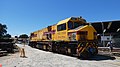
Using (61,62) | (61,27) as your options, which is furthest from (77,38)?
(61,27)

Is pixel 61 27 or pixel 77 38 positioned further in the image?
pixel 61 27

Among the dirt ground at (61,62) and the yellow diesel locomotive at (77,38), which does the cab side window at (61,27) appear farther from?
the dirt ground at (61,62)

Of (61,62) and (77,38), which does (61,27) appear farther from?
(61,62)

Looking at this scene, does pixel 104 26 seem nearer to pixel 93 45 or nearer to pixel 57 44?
pixel 57 44

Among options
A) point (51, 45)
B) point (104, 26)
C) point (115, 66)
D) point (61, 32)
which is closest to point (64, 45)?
point (61, 32)

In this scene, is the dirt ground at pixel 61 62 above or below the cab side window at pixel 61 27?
below

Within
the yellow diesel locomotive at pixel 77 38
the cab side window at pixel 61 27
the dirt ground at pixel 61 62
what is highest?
the cab side window at pixel 61 27

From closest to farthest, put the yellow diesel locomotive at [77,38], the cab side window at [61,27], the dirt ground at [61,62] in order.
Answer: the dirt ground at [61,62]
the yellow diesel locomotive at [77,38]
the cab side window at [61,27]

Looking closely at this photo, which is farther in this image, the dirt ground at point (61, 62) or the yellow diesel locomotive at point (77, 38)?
the yellow diesel locomotive at point (77, 38)

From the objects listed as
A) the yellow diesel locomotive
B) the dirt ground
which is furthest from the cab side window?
the dirt ground

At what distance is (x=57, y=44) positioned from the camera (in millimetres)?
21500

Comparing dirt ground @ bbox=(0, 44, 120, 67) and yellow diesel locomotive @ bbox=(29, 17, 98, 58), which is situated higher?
yellow diesel locomotive @ bbox=(29, 17, 98, 58)

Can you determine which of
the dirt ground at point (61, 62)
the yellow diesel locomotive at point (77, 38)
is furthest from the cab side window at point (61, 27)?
the dirt ground at point (61, 62)

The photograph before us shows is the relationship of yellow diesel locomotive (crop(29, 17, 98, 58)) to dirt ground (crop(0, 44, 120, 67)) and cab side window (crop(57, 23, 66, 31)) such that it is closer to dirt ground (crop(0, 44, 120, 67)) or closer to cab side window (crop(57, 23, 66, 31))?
cab side window (crop(57, 23, 66, 31))
